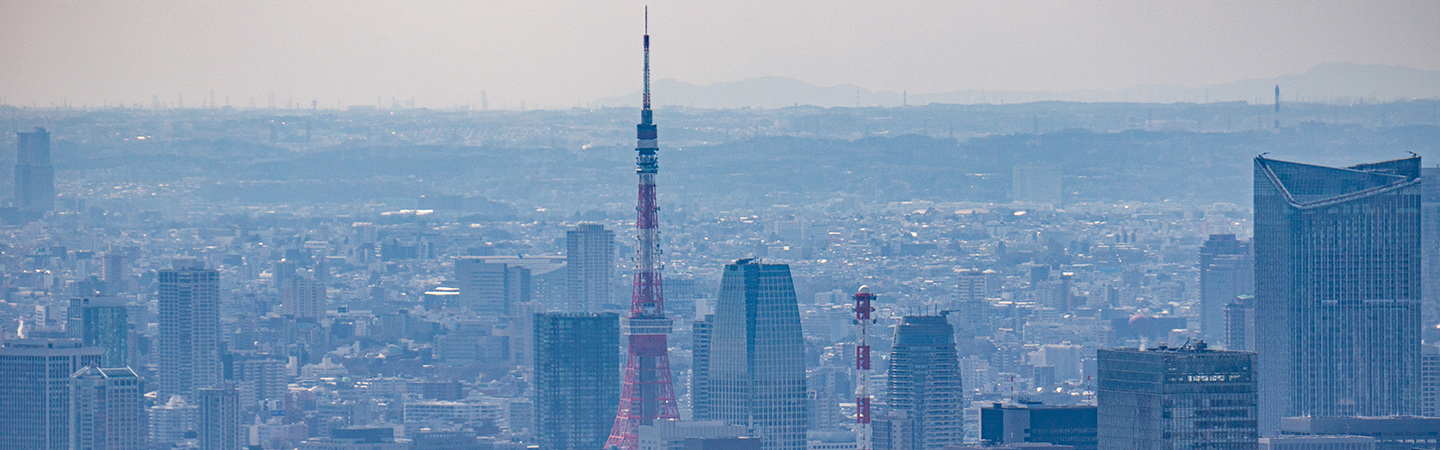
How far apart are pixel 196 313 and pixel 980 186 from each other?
3766 centimetres

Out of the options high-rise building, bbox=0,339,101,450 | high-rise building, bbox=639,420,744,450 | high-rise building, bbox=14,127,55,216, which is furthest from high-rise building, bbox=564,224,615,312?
high-rise building, bbox=639,420,744,450

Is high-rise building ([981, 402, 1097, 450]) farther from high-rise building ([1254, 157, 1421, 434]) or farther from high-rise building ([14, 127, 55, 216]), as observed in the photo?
high-rise building ([14, 127, 55, 216])

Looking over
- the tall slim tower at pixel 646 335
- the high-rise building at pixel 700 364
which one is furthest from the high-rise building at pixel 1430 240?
the tall slim tower at pixel 646 335

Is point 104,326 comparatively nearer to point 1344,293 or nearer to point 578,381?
point 578,381

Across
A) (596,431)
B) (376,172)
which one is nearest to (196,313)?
(376,172)

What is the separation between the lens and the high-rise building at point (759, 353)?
217 ft

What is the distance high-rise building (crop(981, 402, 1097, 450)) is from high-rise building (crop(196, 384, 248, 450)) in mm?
35787

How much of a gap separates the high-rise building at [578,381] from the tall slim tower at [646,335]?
1.49 metres

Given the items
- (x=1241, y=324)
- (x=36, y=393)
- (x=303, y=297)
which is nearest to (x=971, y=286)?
(x=303, y=297)

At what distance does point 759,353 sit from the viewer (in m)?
67.9

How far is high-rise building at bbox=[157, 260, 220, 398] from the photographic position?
9050 cm

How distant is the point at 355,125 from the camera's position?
369ft

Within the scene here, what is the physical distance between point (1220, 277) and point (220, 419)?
111 feet

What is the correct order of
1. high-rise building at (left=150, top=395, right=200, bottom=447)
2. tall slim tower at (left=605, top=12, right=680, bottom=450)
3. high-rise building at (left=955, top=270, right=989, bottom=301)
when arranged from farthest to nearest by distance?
high-rise building at (left=955, top=270, right=989, bottom=301), high-rise building at (left=150, top=395, right=200, bottom=447), tall slim tower at (left=605, top=12, right=680, bottom=450)
